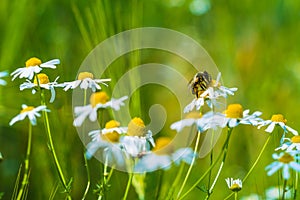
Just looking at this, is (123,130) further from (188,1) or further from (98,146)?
(188,1)

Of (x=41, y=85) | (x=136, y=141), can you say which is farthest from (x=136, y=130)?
(x=41, y=85)

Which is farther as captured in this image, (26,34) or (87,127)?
(26,34)

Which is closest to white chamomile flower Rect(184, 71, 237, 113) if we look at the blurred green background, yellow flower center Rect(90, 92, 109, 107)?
yellow flower center Rect(90, 92, 109, 107)

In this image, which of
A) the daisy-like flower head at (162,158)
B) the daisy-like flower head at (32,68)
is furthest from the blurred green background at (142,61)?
the daisy-like flower head at (162,158)

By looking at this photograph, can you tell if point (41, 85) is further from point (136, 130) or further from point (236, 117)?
point (236, 117)

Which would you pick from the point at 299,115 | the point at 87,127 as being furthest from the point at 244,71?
the point at 87,127
